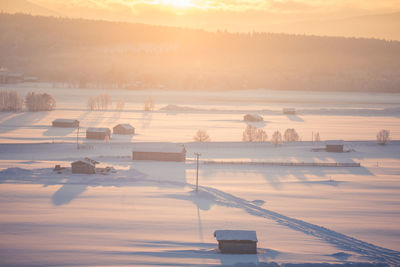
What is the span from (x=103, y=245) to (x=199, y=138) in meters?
26.1

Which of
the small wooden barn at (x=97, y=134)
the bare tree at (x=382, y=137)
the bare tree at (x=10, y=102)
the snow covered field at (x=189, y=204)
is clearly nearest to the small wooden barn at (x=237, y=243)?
the snow covered field at (x=189, y=204)

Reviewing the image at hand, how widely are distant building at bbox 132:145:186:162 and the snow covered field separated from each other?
0.74 metres

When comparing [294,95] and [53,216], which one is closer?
[53,216]

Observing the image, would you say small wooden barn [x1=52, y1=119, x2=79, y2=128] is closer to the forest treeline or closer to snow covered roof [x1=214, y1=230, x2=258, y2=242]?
snow covered roof [x1=214, y1=230, x2=258, y2=242]

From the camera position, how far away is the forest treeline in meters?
118

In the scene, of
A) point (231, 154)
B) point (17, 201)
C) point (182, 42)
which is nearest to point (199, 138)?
point (231, 154)

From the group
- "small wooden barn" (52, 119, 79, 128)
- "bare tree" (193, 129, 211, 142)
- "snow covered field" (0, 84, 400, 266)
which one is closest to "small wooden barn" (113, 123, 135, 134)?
"snow covered field" (0, 84, 400, 266)

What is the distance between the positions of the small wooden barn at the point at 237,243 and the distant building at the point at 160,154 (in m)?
17.2

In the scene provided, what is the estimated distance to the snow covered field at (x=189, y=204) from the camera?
48.4ft

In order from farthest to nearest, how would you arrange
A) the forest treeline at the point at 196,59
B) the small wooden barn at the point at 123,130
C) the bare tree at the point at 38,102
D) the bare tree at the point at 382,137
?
1. the forest treeline at the point at 196,59
2. the bare tree at the point at 38,102
3. the small wooden barn at the point at 123,130
4. the bare tree at the point at 382,137

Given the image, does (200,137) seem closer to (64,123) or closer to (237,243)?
(64,123)

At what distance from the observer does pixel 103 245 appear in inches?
595

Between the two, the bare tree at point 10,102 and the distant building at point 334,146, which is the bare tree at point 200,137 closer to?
the distant building at point 334,146

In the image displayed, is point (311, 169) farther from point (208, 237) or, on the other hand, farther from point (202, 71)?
point (202, 71)
